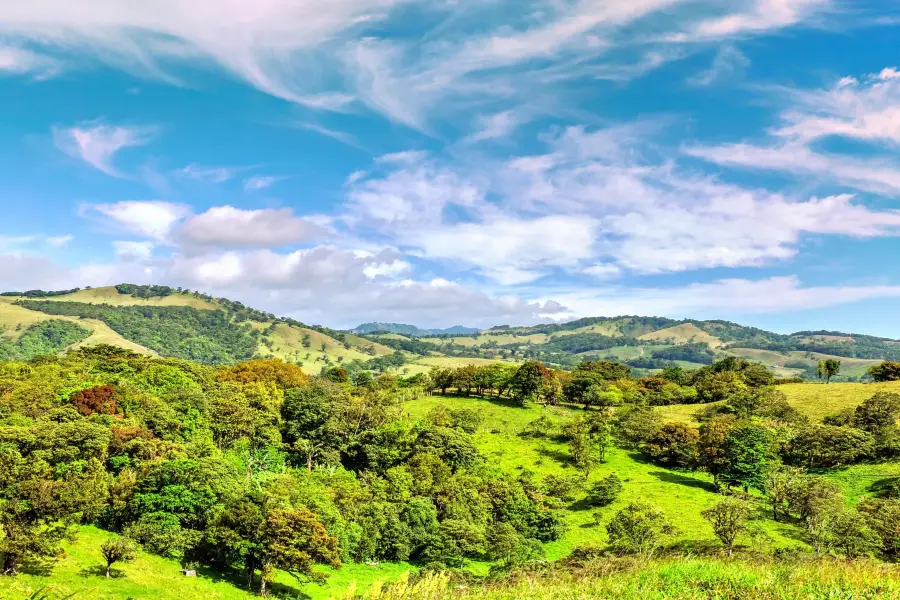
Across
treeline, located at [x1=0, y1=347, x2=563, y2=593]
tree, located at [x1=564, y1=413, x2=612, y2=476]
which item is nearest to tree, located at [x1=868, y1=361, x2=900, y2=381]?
tree, located at [x1=564, y1=413, x2=612, y2=476]

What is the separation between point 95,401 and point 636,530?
222 feet

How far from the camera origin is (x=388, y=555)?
54.8 m

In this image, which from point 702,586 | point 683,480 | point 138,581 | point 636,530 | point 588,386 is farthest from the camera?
point 588,386

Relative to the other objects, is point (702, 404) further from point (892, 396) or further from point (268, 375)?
point (268, 375)

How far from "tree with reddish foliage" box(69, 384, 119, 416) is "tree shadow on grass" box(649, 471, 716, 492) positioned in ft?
271

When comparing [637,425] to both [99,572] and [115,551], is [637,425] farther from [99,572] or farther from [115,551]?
[99,572]

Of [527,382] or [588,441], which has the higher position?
[527,382]

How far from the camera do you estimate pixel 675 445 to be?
87.2 metres

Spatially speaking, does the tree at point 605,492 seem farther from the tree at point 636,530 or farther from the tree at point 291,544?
the tree at point 291,544

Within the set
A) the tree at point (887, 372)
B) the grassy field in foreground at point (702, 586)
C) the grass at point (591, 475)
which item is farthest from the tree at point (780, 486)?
the tree at point (887, 372)

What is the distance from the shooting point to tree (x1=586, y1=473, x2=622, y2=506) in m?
70.9

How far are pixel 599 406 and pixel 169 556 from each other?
109075 mm

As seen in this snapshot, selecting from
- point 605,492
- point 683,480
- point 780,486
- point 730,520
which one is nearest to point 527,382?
point 683,480

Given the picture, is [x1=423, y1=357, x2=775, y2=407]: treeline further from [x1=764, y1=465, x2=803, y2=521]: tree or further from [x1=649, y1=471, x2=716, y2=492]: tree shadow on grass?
[x1=764, y1=465, x2=803, y2=521]: tree
